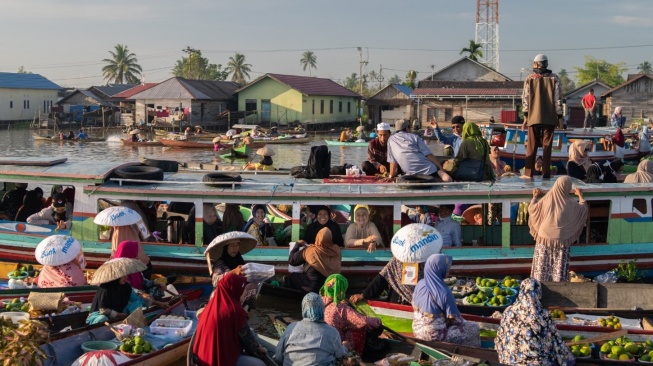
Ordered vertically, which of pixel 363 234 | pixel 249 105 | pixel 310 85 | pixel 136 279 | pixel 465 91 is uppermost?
pixel 310 85

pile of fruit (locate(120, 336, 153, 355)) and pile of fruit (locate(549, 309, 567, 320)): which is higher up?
pile of fruit (locate(549, 309, 567, 320))

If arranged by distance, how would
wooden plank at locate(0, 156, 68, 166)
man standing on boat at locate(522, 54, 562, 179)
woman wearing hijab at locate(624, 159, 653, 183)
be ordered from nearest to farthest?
man standing on boat at locate(522, 54, 562, 179), woman wearing hijab at locate(624, 159, 653, 183), wooden plank at locate(0, 156, 68, 166)

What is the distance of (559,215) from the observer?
33.2 feet

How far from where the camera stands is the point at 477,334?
815 cm

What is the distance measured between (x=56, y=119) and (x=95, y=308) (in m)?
48.3

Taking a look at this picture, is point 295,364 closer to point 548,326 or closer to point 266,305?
Answer: point 548,326

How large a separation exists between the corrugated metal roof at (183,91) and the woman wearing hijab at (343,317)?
43.8 meters

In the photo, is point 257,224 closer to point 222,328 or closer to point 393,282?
point 393,282

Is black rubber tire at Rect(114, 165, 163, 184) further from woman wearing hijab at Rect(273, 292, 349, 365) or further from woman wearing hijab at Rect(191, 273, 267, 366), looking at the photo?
woman wearing hijab at Rect(273, 292, 349, 365)

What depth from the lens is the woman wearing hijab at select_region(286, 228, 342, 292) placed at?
1009 cm

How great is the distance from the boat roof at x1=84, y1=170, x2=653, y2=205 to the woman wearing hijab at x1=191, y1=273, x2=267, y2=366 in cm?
408

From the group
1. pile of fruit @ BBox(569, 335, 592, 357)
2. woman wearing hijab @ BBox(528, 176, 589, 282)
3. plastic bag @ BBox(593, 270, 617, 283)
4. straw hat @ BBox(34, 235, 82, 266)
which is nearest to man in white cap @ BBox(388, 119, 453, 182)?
woman wearing hijab @ BBox(528, 176, 589, 282)

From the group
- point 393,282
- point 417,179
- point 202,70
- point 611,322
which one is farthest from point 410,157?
point 202,70

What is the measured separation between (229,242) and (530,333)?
4359mm
